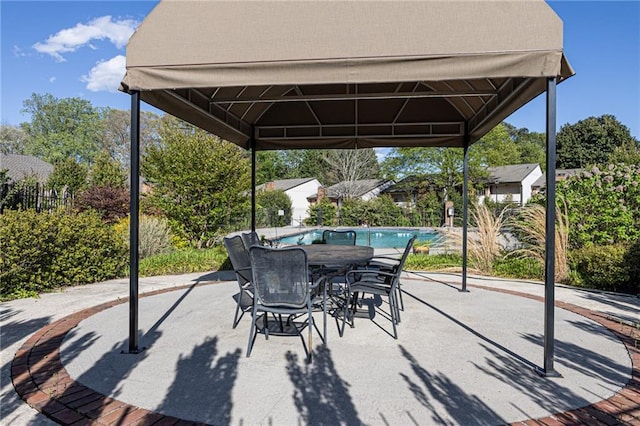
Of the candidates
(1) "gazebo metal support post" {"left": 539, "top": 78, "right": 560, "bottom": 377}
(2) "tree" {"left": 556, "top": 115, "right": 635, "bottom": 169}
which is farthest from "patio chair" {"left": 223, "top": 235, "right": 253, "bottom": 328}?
(2) "tree" {"left": 556, "top": 115, "right": 635, "bottom": 169}

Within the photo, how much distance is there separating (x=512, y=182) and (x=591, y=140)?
13.4 m

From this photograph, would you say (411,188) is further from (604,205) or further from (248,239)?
(248,239)

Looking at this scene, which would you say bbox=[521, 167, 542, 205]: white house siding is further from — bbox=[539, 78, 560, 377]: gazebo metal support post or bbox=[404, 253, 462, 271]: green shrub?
bbox=[539, 78, 560, 377]: gazebo metal support post

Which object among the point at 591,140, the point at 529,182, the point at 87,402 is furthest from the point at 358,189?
the point at 87,402

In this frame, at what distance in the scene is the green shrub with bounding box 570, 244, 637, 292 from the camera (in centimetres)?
607

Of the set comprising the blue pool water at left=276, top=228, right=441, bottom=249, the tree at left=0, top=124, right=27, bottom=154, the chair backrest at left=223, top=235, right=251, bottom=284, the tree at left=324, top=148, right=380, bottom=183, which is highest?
the tree at left=0, top=124, right=27, bottom=154

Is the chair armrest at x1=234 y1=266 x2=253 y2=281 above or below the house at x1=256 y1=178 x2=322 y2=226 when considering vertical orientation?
below

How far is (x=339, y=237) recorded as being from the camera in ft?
22.9

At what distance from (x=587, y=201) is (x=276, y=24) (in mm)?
7145

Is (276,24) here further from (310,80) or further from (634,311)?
(634,311)

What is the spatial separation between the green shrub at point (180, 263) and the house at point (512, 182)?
1137 inches

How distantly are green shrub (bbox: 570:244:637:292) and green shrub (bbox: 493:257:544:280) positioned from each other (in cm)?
70

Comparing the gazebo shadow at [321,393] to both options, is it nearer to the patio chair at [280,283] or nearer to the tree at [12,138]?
the patio chair at [280,283]

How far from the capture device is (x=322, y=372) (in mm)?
2896
